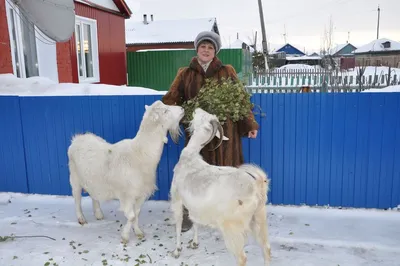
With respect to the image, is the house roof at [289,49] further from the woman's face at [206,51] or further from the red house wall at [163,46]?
the woman's face at [206,51]

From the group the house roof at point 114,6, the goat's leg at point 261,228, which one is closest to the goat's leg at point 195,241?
the goat's leg at point 261,228

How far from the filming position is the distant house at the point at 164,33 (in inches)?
978

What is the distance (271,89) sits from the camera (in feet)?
37.3

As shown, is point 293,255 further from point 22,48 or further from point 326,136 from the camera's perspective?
point 22,48

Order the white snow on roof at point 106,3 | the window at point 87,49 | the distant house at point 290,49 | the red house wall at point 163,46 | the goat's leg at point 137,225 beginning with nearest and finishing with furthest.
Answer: the goat's leg at point 137,225 < the window at point 87,49 < the white snow on roof at point 106,3 < the red house wall at point 163,46 < the distant house at point 290,49

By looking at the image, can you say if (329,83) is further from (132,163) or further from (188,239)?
(132,163)

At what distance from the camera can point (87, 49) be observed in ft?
38.4

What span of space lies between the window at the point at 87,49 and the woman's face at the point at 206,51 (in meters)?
7.63

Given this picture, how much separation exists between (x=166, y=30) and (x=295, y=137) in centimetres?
2393

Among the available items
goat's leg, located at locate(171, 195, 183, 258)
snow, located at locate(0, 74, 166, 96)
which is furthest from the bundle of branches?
snow, located at locate(0, 74, 166, 96)

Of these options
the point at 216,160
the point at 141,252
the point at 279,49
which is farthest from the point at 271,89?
the point at 279,49

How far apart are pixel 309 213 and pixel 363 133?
51.0 inches

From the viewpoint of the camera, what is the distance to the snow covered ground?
12.2ft

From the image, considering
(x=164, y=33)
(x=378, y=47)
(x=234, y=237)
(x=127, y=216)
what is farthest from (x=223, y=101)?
(x=378, y=47)
